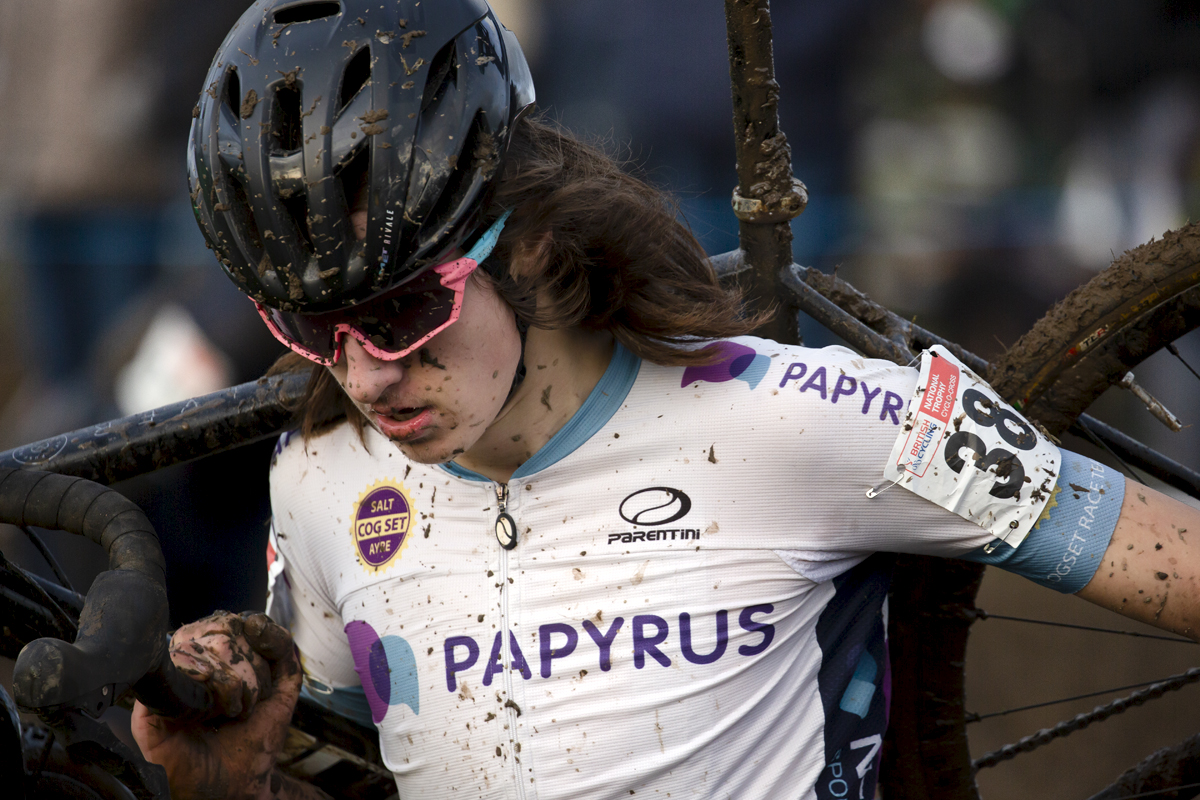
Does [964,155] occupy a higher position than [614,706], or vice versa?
[964,155]

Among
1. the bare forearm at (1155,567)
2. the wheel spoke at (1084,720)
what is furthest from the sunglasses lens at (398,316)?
the wheel spoke at (1084,720)

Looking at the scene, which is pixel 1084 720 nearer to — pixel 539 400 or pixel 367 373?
pixel 539 400

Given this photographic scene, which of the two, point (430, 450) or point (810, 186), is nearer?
point (430, 450)

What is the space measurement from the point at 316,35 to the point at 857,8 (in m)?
4.58

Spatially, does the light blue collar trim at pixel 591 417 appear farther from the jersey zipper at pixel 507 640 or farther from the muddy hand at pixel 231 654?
the muddy hand at pixel 231 654

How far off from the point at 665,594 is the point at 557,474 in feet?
0.80

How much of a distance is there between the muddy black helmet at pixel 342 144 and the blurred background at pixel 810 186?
3.15 m

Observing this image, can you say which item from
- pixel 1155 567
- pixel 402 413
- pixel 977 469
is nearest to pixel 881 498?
pixel 977 469

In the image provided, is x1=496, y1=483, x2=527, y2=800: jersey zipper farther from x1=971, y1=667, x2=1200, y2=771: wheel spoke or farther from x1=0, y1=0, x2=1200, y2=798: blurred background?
x1=0, y1=0, x2=1200, y2=798: blurred background

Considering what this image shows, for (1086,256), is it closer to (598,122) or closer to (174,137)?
(598,122)

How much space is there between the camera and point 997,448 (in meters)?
1.51

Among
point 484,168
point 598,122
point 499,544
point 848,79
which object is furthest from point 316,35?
point 848,79

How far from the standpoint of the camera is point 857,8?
216 inches

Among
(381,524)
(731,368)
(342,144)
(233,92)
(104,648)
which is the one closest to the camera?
(104,648)
